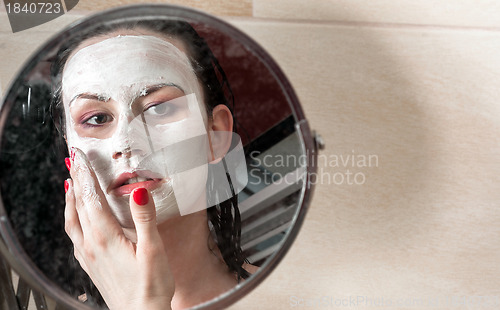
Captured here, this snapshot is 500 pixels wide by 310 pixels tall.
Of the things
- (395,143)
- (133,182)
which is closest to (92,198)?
(133,182)

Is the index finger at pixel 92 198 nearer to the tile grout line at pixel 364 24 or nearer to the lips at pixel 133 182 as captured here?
the lips at pixel 133 182

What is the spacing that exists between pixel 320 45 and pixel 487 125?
0.56 ft

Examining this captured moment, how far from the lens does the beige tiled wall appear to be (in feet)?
1.40

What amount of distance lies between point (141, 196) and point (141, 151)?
3 cm

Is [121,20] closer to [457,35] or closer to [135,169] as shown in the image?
[135,169]

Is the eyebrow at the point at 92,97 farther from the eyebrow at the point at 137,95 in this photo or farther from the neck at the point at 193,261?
the neck at the point at 193,261

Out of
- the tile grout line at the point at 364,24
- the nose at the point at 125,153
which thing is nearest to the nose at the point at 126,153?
the nose at the point at 125,153

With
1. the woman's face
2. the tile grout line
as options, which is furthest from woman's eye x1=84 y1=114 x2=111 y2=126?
the tile grout line

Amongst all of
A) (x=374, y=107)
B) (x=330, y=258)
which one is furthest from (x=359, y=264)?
(x=374, y=107)

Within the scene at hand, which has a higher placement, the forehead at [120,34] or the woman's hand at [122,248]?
the forehead at [120,34]

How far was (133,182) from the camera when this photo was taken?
365 millimetres

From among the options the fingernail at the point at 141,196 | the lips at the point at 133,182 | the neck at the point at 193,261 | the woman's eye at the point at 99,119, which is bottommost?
the neck at the point at 193,261

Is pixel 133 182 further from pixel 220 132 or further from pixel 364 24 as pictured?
pixel 364 24

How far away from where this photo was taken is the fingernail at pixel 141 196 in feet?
1.19
